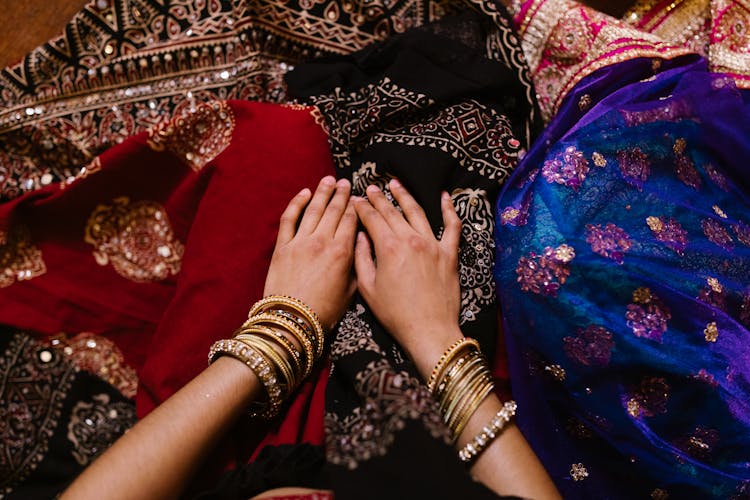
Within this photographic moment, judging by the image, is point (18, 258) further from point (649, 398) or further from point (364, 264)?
point (649, 398)

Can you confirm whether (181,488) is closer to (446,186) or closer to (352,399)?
(352,399)

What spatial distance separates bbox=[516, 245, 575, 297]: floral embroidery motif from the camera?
0.83 meters

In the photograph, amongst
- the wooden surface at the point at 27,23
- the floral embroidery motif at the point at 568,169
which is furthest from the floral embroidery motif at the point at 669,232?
the wooden surface at the point at 27,23

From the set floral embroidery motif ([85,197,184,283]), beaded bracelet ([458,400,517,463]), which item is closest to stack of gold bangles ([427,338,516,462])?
beaded bracelet ([458,400,517,463])

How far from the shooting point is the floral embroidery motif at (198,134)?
100 cm

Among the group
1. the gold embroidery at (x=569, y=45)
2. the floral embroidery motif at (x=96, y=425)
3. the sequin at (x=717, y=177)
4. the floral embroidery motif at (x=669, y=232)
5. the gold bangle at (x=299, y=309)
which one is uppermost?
the gold embroidery at (x=569, y=45)

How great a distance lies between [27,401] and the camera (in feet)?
3.21

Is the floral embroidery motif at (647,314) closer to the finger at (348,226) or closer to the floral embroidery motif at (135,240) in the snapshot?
the finger at (348,226)

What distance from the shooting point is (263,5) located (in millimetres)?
1123

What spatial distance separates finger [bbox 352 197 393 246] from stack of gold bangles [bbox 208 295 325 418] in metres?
0.15

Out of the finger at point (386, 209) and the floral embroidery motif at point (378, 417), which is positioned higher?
the finger at point (386, 209)

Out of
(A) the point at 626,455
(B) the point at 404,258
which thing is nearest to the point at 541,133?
(B) the point at 404,258

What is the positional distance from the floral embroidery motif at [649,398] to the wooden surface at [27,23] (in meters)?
1.19

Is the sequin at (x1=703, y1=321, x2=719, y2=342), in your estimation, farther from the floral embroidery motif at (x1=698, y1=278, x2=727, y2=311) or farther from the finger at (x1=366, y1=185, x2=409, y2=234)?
the finger at (x1=366, y1=185, x2=409, y2=234)
